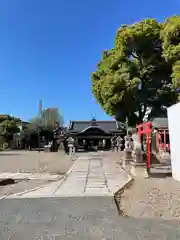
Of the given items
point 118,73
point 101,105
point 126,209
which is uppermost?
point 118,73

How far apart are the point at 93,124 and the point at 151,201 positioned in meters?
30.8

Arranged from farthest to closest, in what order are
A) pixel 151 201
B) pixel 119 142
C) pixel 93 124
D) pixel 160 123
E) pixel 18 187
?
pixel 93 124
pixel 119 142
pixel 160 123
pixel 18 187
pixel 151 201

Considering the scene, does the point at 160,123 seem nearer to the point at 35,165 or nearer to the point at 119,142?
the point at 119,142

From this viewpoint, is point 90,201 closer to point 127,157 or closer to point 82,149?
point 127,157

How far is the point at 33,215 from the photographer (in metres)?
4.42

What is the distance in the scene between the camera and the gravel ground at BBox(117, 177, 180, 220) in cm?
451

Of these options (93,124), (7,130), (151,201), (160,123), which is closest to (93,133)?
(93,124)

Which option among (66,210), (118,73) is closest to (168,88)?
(118,73)

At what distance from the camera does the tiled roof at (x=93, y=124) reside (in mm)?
36134

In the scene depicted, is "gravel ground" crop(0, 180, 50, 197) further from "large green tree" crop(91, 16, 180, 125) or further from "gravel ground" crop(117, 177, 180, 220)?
"large green tree" crop(91, 16, 180, 125)

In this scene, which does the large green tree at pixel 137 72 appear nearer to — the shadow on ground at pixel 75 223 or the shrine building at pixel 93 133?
the shadow on ground at pixel 75 223

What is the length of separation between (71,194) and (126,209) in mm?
1704

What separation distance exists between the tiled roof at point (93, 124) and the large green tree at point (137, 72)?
2107 centimetres

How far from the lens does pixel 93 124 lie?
119ft
